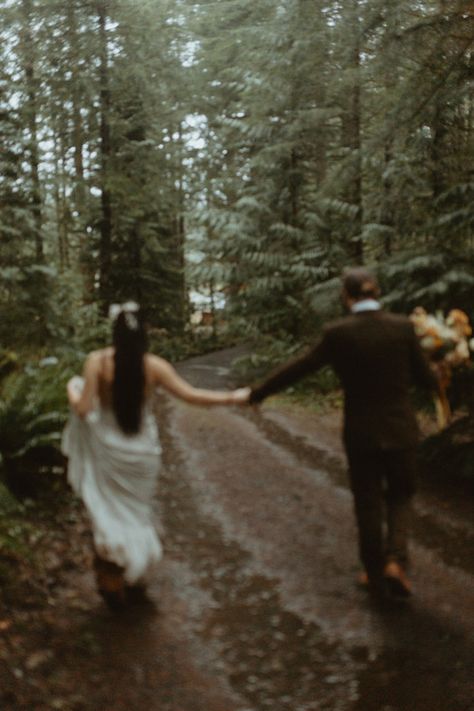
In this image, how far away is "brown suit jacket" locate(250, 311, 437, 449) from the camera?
16.1ft

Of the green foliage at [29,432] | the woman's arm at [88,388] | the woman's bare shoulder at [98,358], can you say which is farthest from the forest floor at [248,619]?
the woman's bare shoulder at [98,358]

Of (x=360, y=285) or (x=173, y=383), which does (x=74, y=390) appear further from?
(x=360, y=285)

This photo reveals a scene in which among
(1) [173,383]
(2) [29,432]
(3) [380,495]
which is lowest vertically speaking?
(2) [29,432]

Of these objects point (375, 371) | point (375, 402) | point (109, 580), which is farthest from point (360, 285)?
point (109, 580)

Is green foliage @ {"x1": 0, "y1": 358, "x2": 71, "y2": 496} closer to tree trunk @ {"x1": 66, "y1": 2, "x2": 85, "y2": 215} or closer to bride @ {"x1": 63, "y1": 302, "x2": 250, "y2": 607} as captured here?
bride @ {"x1": 63, "y1": 302, "x2": 250, "y2": 607}

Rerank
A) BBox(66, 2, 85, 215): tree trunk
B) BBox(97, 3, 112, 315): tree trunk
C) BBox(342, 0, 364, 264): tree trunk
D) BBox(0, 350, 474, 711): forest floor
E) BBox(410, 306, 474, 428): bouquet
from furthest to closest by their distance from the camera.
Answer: BBox(97, 3, 112, 315): tree trunk → BBox(66, 2, 85, 215): tree trunk → BBox(342, 0, 364, 264): tree trunk → BBox(410, 306, 474, 428): bouquet → BBox(0, 350, 474, 711): forest floor

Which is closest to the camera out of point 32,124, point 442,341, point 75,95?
point 442,341

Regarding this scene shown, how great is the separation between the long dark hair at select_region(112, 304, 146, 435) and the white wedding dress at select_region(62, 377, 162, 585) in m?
0.16

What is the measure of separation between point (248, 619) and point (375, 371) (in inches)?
79.7

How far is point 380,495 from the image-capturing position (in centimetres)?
509

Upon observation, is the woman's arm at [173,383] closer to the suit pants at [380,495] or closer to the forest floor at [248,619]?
the suit pants at [380,495]

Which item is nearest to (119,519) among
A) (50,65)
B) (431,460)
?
(431,460)

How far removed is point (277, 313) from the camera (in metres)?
17.5

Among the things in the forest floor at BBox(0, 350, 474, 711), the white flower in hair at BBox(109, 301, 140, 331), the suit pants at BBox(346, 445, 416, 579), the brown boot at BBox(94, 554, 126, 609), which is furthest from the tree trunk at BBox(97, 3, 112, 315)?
Result: the suit pants at BBox(346, 445, 416, 579)
